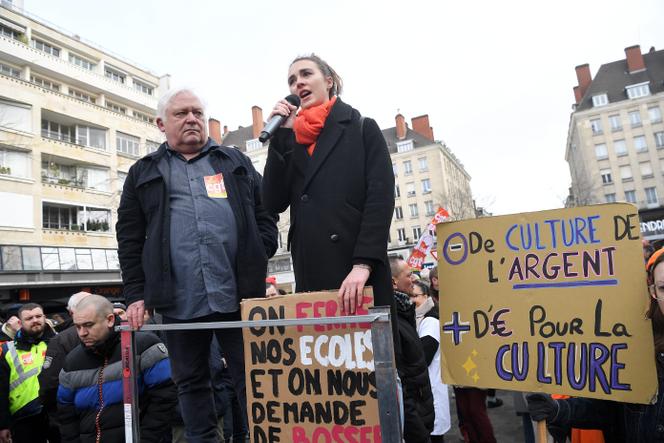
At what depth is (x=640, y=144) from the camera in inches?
1992

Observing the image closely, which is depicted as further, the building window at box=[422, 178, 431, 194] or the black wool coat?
the building window at box=[422, 178, 431, 194]

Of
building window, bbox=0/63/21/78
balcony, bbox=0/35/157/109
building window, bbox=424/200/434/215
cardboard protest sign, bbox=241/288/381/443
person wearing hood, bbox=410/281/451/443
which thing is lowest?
person wearing hood, bbox=410/281/451/443

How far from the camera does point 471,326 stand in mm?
2402

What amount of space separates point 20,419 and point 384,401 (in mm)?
4658

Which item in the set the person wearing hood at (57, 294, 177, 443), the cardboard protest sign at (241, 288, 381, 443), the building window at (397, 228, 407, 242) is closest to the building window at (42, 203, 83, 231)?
the person wearing hood at (57, 294, 177, 443)

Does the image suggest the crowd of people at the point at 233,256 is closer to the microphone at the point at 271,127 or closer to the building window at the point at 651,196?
the microphone at the point at 271,127

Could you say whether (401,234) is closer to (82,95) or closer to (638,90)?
(638,90)

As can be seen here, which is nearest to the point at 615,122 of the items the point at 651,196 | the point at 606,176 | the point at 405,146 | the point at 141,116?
the point at 606,176

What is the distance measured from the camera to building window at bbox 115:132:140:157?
30.2 m

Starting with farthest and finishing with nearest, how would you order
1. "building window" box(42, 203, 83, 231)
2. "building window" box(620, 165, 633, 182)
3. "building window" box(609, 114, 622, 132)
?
"building window" box(609, 114, 622, 132) → "building window" box(620, 165, 633, 182) → "building window" box(42, 203, 83, 231)

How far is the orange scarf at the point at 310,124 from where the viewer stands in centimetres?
248

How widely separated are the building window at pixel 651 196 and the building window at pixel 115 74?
5082 centimetres

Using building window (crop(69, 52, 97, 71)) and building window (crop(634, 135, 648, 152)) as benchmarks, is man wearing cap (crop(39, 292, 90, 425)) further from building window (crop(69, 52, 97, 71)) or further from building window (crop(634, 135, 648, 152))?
building window (crop(634, 135, 648, 152))

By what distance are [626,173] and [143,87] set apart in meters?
48.3
